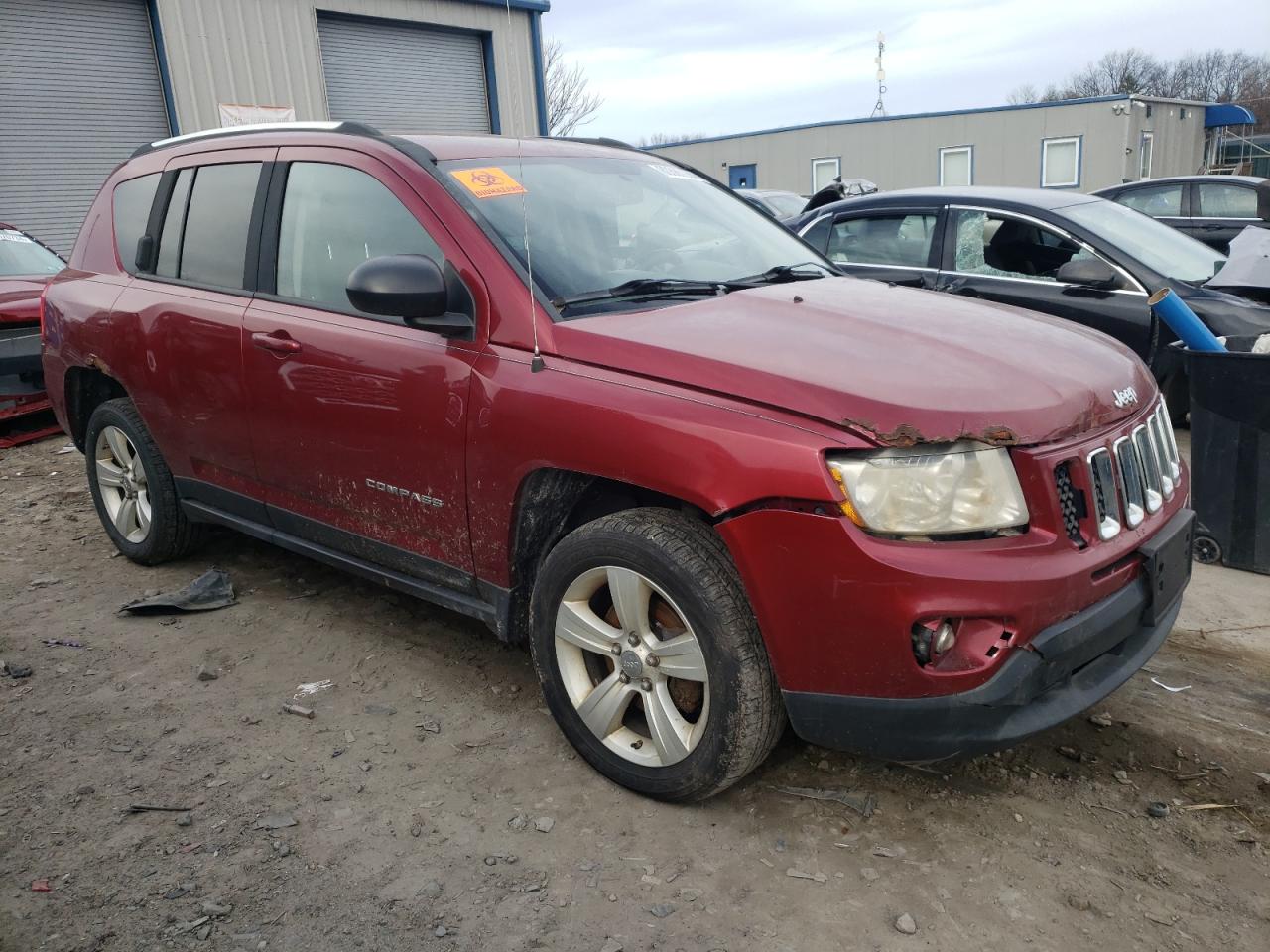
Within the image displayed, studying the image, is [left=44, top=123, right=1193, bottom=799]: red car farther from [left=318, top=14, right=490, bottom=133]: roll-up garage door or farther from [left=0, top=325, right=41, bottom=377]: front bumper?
[left=318, top=14, right=490, bottom=133]: roll-up garage door

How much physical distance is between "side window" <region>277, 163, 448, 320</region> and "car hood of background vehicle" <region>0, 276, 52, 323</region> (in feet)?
15.9

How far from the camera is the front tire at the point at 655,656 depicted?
250 centimetres

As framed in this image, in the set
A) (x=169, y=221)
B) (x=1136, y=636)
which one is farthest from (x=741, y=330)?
(x=169, y=221)

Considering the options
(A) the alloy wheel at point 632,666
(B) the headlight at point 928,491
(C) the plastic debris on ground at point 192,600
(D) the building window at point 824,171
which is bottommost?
(C) the plastic debris on ground at point 192,600

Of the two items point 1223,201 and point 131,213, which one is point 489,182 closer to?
point 131,213

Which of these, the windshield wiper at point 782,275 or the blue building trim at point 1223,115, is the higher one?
the blue building trim at point 1223,115

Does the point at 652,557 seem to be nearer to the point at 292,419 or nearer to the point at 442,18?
the point at 292,419

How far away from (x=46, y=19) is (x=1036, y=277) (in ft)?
37.9

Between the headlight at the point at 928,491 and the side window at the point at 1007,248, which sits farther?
the side window at the point at 1007,248

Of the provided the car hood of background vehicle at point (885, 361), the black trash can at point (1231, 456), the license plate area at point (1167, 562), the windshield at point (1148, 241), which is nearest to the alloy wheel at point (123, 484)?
the car hood of background vehicle at point (885, 361)

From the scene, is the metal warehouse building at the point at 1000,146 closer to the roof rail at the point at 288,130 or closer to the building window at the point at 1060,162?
the building window at the point at 1060,162

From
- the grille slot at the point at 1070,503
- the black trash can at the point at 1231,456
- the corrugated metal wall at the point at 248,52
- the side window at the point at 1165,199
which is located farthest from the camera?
the corrugated metal wall at the point at 248,52

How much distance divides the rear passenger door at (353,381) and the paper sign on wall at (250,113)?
10.1 m

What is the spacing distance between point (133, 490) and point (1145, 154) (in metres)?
31.6
